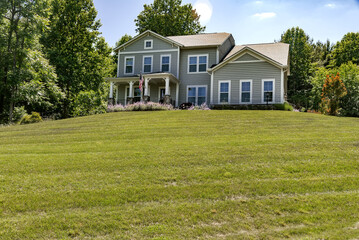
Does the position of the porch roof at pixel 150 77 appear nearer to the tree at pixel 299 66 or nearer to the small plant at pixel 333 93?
the small plant at pixel 333 93

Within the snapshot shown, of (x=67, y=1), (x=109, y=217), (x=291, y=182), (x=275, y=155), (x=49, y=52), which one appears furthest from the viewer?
(x=67, y=1)

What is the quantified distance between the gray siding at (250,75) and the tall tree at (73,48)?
1514 cm

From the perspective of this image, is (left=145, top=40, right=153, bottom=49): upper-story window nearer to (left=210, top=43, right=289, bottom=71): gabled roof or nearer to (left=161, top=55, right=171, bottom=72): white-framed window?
(left=161, top=55, right=171, bottom=72): white-framed window

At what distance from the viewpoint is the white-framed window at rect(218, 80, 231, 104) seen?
20812 millimetres

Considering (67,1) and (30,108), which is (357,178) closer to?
(30,108)

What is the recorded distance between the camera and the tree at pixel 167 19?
3653 cm

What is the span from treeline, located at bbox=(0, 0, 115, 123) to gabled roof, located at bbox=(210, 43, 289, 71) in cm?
1353

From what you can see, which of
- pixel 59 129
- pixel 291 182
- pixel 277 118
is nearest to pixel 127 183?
pixel 291 182

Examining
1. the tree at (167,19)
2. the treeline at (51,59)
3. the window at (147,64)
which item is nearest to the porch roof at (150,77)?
the window at (147,64)

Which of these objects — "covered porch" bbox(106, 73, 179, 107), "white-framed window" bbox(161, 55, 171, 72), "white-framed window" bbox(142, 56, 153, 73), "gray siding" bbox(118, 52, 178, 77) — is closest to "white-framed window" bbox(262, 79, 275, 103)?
"covered porch" bbox(106, 73, 179, 107)

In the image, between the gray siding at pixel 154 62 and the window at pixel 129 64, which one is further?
the window at pixel 129 64

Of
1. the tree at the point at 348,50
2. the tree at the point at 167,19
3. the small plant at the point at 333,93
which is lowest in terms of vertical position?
the small plant at the point at 333,93

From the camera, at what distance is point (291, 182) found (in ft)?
19.2

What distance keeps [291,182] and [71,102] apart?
2747cm
